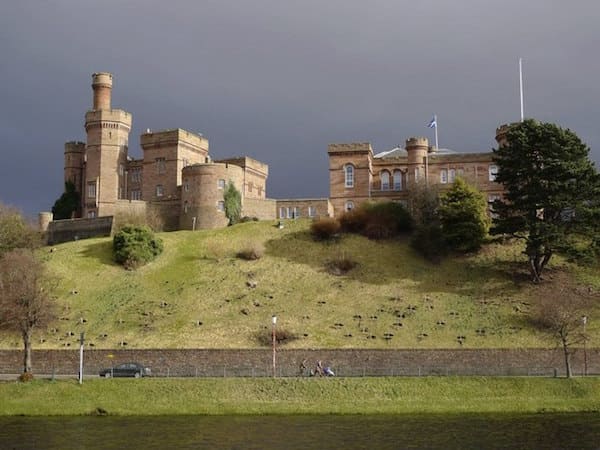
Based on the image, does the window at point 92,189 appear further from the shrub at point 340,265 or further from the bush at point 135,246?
the shrub at point 340,265

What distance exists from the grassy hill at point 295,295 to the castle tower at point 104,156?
11.5 m

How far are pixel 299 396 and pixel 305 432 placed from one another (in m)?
7.16

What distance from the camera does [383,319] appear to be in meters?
59.0

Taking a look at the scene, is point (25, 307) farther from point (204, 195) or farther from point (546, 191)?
point (546, 191)

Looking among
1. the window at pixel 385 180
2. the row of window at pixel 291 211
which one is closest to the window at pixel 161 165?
the row of window at pixel 291 211

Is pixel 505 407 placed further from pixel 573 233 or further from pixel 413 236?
pixel 413 236

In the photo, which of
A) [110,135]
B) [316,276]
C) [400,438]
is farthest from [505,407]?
[110,135]

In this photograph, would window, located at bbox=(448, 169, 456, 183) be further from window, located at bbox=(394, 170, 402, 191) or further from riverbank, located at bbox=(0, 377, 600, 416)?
riverbank, located at bbox=(0, 377, 600, 416)

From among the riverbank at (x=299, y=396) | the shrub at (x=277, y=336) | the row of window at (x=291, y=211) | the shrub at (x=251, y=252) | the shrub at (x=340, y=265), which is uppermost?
the row of window at (x=291, y=211)

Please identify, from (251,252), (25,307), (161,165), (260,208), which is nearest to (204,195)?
(260,208)

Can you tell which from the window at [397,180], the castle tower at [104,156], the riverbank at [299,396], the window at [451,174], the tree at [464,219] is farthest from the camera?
Answer: the castle tower at [104,156]

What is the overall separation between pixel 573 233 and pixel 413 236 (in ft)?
47.3

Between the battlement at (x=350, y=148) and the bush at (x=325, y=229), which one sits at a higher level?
the battlement at (x=350, y=148)

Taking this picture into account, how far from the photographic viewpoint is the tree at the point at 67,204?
91.4 m
